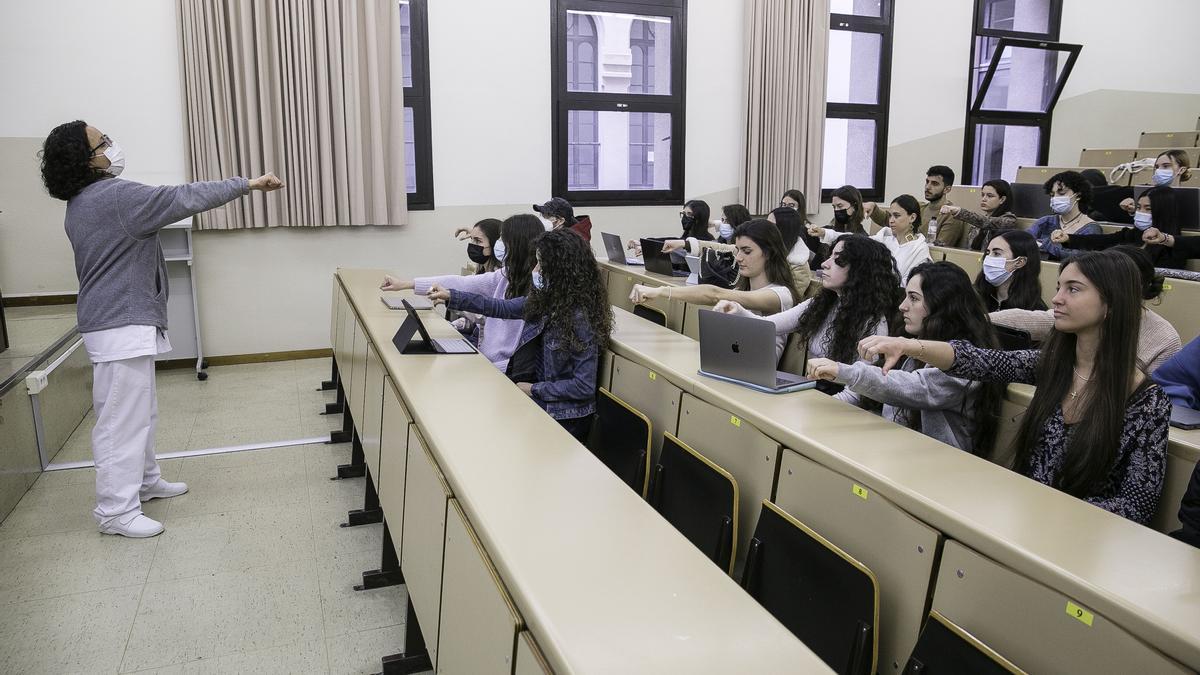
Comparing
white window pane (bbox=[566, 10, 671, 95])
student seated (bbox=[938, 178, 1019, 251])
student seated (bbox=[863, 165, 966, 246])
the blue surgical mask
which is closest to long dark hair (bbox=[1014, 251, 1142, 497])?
student seated (bbox=[938, 178, 1019, 251])

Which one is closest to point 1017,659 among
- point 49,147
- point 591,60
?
point 49,147

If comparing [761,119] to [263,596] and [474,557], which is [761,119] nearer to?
[263,596]

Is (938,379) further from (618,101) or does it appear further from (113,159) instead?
(618,101)

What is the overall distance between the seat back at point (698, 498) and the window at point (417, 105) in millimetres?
4504

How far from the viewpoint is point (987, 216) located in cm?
598

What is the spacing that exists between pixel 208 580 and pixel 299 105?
4.00 metres

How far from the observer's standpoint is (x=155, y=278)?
3234mm

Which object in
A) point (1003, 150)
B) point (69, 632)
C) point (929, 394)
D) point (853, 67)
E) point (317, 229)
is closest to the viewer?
point (929, 394)

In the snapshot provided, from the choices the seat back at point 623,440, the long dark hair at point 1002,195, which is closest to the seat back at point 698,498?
the seat back at point 623,440

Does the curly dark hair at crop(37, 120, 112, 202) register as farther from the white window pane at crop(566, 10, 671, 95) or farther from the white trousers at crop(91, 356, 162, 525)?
the white window pane at crop(566, 10, 671, 95)

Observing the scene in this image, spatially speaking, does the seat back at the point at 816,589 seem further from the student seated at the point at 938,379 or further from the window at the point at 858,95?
the window at the point at 858,95

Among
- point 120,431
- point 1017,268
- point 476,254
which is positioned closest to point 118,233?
point 120,431

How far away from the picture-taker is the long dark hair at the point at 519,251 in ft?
11.6

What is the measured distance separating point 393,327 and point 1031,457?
7.80 feet
